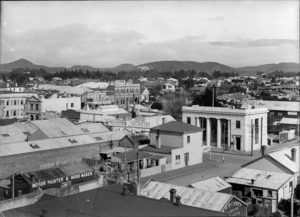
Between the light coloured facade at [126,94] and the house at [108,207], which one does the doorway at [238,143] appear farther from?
the light coloured facade at [126,94]

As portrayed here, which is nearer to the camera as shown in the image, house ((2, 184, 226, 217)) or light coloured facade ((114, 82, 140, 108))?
house ((2, 184, 226, 217))

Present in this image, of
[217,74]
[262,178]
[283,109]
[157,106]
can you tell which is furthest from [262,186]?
[217,74]

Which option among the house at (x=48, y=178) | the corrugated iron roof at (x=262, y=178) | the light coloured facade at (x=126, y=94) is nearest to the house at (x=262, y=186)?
the corrugated iron roof at (x=262, y=178)

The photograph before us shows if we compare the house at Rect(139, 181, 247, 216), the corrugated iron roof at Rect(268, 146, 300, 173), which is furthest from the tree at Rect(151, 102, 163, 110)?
the house at Rect(139, 181, 247, 216)

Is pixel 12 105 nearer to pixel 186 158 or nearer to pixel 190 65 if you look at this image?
pixel 186 158

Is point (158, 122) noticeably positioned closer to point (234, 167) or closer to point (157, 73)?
point (234, 167)

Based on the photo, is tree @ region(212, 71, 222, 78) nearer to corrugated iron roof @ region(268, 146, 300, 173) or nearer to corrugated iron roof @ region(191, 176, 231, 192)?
corrugated iron roof @ region(268, 146, 300, 173)

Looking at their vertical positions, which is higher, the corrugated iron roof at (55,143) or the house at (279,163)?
the corrugated iron roof at (55,143)
